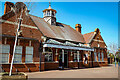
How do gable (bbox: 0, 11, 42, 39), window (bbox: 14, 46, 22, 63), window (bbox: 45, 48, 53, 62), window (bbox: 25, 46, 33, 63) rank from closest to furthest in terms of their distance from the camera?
gable (bbox: 0, 11, 42, 39) < window (bbox: 14, 46, 22, 63) < window (bbox: 25, 46, 33, 63) < window (bbox: 45, 48, 53, 62)

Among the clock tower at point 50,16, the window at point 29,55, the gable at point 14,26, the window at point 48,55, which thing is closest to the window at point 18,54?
the window at point 29,55

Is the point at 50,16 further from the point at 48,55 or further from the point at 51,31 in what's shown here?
the point at 48,55

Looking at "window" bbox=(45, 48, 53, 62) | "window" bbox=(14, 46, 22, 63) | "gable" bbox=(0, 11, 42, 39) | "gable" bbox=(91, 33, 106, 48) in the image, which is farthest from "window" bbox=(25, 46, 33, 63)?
"gable" bbox=(91, 33, 106, 48)

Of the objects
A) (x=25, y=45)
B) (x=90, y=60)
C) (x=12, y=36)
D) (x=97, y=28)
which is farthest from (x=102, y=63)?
(x=12, y=36)

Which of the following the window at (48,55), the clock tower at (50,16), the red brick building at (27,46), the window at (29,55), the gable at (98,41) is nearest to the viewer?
the red brick building at (27,46)

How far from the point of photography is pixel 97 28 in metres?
25.5

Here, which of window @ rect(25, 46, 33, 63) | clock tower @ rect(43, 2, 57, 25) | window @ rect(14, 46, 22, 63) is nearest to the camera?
window @ rect(14, 46, 22, 63)

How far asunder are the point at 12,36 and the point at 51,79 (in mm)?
7131

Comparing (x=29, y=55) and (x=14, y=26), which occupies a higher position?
(x=14, y=26)

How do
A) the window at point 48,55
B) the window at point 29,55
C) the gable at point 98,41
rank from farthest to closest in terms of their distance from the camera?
the gable at point 98,41, the window at point 48,55, the window at point 29,55

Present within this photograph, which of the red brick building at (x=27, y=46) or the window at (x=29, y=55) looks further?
the window at (x=29, y=55)

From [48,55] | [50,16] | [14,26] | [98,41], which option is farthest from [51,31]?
[98,41]

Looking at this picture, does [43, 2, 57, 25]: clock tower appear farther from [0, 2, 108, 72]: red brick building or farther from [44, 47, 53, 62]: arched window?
[44, 47, 53, 62]: arched window

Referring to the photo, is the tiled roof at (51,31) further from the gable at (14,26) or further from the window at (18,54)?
the window at (18,54)
